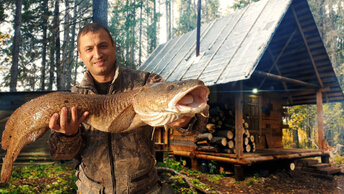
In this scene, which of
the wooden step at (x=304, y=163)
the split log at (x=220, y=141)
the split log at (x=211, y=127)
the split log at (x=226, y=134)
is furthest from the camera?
the wooden step at (x=304, y=163)

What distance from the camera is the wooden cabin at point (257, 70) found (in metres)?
7.47

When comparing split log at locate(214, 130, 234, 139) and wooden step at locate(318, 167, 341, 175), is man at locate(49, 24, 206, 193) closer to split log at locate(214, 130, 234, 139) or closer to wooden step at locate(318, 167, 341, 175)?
split log at locate(214, 130, 234, 139)

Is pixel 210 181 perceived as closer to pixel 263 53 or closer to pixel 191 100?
pixel 263 53

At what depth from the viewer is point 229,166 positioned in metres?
8.77

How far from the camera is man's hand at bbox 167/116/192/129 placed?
181cm

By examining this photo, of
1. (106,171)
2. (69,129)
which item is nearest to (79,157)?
(106,171)

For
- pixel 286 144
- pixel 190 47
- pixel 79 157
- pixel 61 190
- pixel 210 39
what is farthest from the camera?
pixel 286 144

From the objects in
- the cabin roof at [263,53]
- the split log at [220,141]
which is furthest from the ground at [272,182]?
the cabin roof at [263,53]

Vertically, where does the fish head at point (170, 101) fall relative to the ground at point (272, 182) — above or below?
above

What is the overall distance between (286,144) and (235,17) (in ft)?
44.7

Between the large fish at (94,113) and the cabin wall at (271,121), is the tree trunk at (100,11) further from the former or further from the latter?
the cabin wall at (271,121)

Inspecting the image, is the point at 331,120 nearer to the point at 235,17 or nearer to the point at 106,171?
the point at 235,17

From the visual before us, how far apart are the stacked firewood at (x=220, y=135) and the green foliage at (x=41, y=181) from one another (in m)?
4.91

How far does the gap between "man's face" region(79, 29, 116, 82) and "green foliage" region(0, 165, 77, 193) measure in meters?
3.87
